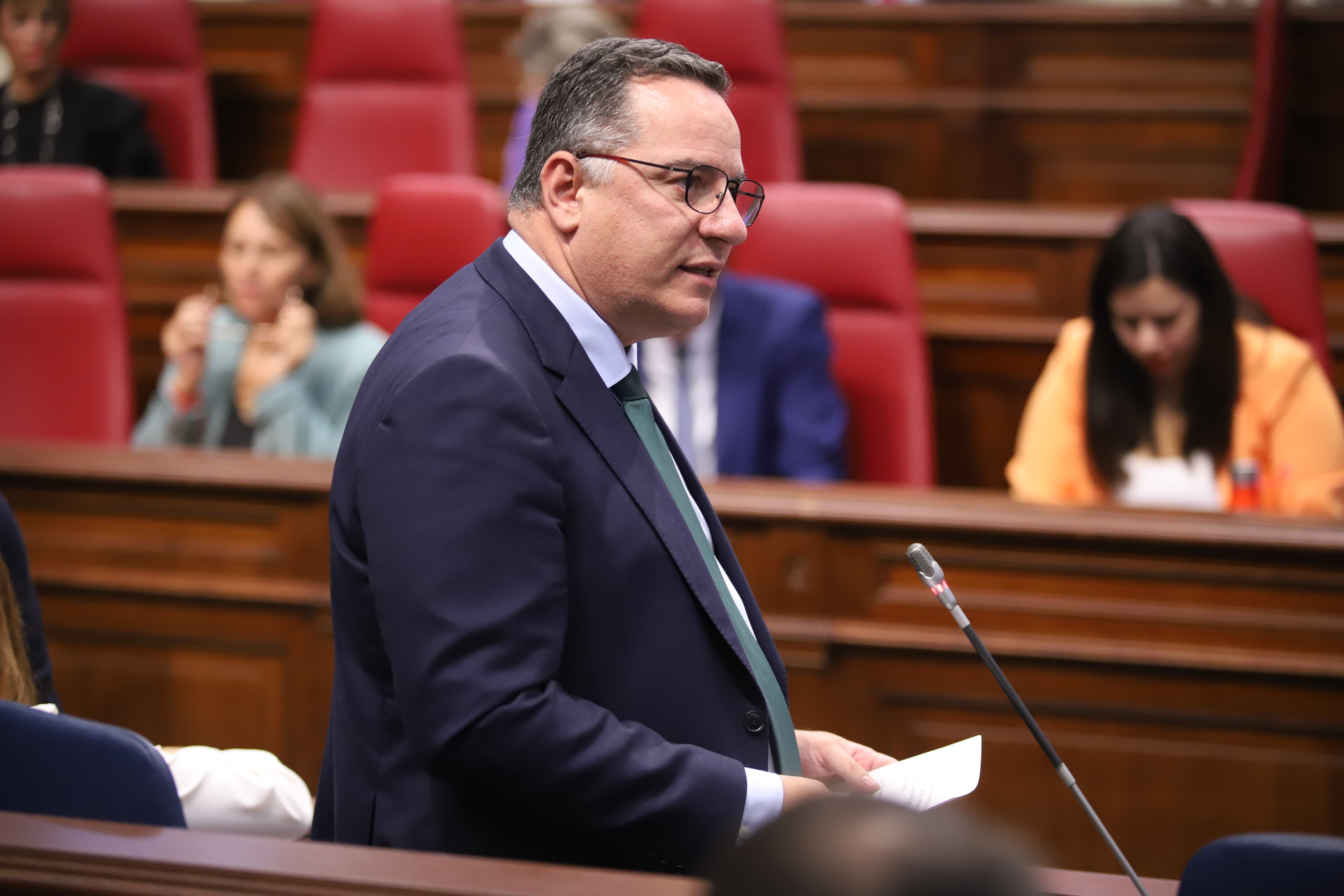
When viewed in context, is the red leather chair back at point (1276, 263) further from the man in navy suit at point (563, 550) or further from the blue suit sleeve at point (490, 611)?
the blue suit sleeve at point (490, 611)

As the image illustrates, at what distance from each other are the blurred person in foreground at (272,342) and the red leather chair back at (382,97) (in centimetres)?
52

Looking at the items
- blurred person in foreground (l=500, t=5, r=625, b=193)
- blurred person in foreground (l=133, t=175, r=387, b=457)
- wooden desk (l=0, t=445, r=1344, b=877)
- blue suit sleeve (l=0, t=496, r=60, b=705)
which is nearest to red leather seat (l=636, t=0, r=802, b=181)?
blurred person in foreground (l=500, t=5, r=625, b=193)

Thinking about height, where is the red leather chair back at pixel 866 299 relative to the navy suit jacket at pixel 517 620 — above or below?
above

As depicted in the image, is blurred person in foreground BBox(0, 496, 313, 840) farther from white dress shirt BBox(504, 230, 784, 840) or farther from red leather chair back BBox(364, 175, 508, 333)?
red leather chair back BBox(364, 175, 508, 333)

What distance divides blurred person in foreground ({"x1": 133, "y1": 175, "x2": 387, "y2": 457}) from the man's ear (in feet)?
3.38

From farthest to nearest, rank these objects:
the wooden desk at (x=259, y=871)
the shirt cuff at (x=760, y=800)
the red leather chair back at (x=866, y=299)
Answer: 1. the red leather chair back at (x=866, y=299)
2. the shirt cuff at (x=760, y=800)
3. the wooden desk at (x=259, y=871)

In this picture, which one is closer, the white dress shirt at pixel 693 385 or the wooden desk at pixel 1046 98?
Result: the white dress shirt at pixel 693 385

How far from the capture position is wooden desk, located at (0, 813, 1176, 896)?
474mm

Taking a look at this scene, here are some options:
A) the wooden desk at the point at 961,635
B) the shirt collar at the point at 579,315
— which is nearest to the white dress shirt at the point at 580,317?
the shirt collar at the point at 579,315

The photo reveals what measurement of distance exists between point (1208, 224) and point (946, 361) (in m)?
0.39

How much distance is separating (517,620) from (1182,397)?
1.11m

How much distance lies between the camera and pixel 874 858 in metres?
0.28

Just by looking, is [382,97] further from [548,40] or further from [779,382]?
[779,382]

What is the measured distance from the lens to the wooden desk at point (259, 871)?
47 cm
